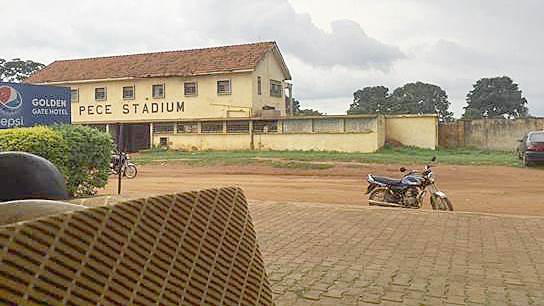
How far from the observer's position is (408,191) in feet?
32.3

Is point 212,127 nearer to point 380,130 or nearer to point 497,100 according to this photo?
point 380,130

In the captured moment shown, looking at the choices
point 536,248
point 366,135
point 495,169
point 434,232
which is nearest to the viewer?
point 536,248

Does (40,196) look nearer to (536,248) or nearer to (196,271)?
(196,271)

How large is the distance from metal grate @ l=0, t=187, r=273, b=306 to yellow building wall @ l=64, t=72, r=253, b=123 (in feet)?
105

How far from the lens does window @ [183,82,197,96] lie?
35594 mm

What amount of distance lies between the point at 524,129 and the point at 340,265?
30.9 metres

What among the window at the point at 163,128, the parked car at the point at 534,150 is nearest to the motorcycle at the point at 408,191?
the parked car at the point at 534,150

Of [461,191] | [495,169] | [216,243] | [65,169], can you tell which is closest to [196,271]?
[216,243]

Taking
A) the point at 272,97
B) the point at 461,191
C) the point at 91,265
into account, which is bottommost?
the point at 461,191

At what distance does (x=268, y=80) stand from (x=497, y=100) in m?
33.5

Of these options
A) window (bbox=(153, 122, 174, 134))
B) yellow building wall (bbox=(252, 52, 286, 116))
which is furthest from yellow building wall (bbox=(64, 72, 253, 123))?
yellow building wall (bbox=(252, 52, 286, 116))

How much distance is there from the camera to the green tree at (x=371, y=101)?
2293 inches

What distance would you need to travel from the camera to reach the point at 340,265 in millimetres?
5430

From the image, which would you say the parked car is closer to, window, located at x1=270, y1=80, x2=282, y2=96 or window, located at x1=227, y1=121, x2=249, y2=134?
window, located at x1=227, y1=121, x2=249, y2=134
